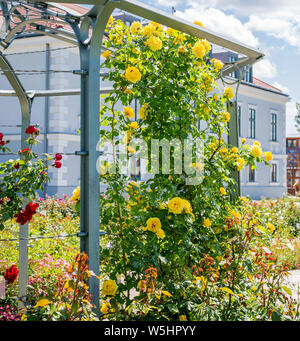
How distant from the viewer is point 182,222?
2.96 metres

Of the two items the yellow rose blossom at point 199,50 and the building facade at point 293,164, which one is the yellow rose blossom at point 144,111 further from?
the building facade at point 293,164

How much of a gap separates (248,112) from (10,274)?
2339 centimetres

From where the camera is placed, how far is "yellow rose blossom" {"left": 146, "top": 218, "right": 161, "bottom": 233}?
2.89 m

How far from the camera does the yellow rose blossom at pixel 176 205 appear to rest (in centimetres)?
296

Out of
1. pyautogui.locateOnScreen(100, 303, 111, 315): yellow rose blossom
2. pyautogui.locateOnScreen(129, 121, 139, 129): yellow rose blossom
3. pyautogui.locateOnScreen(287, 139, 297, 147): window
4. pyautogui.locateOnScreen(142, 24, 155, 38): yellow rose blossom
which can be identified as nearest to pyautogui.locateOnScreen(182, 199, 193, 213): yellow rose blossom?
pyautogui.locateOnScreen(129, 121, 139, 129): yellow rose blossom

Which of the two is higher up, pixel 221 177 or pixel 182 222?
pixel 221 177

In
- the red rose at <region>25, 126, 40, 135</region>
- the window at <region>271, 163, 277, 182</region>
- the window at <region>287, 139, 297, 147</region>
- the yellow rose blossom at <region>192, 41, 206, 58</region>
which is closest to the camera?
the yellow rose blossom at <region>192, 41, 206, 58</region>

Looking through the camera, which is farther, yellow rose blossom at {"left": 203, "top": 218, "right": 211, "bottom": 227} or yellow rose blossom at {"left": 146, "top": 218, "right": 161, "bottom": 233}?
yellow rose blossom at {"left": 203, "top": 218, "right": 211, "bottom": 227}

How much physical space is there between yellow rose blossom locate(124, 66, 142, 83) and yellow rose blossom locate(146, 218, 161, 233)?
0.87 m

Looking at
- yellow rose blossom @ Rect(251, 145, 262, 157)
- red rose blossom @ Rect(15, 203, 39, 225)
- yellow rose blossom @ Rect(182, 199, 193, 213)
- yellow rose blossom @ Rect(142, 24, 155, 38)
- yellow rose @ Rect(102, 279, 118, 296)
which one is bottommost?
yellow rose @ Rect(102, 279, 118, 296)

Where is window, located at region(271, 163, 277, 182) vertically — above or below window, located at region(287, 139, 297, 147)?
below

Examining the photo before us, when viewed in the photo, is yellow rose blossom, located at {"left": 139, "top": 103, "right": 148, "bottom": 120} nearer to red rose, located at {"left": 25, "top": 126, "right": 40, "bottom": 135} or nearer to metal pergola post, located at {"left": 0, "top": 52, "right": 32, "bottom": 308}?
red rose, located at {"left": 25, "top": 126, "right": 40, "bottom": 135}

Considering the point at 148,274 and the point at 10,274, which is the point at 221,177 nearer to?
the point at 148,274
